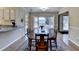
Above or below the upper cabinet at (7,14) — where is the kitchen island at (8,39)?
below

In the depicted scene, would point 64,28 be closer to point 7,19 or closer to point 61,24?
point 61,24

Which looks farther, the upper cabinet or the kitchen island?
the upper cabinet

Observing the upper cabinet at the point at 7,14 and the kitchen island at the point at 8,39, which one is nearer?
the kitchen island at the point at 8,39

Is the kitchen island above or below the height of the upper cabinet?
below

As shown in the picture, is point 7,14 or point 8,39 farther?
point 7,14

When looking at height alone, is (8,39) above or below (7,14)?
below
